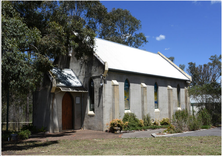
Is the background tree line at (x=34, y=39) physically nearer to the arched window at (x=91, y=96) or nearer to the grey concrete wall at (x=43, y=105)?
the grey concrete wall at (x=43, y=105)

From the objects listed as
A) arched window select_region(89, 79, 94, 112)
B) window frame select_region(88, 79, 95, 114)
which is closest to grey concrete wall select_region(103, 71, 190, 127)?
window frame select_region(88, 79, 95, 114)

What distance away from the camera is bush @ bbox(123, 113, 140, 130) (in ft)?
57.7

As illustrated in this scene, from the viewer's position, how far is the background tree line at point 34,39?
10492 mm

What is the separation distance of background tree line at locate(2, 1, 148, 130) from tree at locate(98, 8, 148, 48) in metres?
2.17

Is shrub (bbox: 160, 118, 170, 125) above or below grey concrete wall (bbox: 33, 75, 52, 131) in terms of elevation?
below

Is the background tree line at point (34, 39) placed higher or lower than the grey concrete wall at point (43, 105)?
higher

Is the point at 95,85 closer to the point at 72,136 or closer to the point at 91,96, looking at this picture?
the point at 91,96

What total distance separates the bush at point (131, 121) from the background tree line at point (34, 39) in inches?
232

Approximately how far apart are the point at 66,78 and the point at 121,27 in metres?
23.8

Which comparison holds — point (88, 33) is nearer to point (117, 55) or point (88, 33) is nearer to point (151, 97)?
point (117, 55)

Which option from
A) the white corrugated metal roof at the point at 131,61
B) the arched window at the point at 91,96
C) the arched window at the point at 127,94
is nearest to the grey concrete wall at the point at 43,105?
the arched window at the point at 91,96

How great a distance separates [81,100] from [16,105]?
508 inches

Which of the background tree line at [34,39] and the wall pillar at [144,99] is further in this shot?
the wall pillar at [144,99]

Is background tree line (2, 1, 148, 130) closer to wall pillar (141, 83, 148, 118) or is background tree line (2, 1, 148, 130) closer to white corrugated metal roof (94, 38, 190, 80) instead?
white corrugated metal roof (94, 38, 190, 80)
